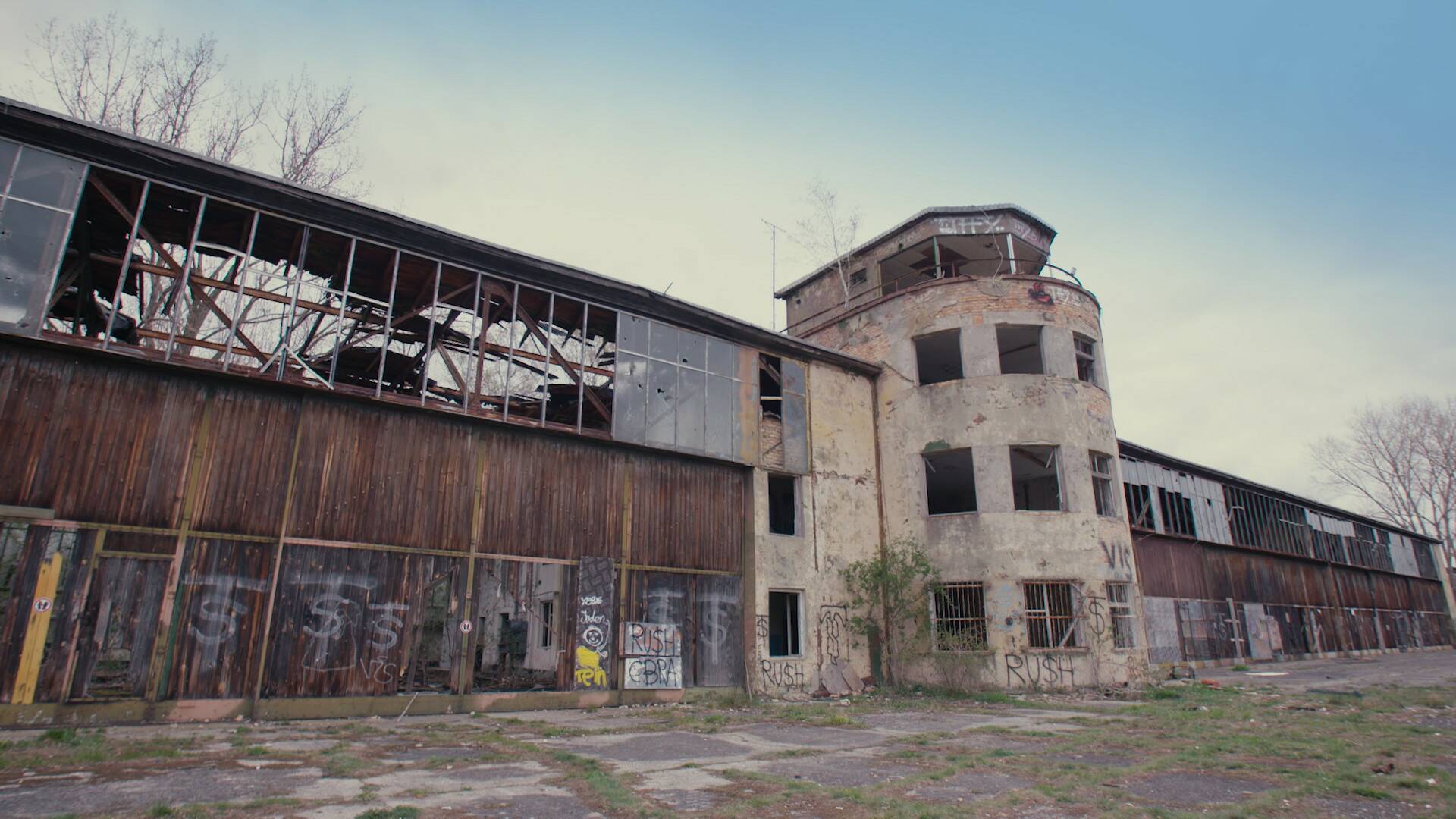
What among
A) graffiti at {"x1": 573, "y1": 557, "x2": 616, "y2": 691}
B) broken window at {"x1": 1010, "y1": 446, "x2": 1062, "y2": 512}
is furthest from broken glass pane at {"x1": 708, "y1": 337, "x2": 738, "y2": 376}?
broken window at {"x1": 1010, "y1": 446, "x2": 1062, "y2": 512}

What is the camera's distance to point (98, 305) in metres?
14.6

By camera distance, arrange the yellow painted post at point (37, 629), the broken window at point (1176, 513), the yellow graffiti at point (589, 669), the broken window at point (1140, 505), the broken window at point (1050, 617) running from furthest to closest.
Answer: the broken window at point (1176, 513), the broken window at point (1140, 505), the broken window at point (1050, 617), the yellow graffiti at point (589, 669), the yellow painted post at point (37, 629)

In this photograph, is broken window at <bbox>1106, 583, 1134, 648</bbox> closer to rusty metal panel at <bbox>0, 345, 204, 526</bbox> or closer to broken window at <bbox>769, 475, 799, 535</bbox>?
broken window at <bbox>769, 475, 799, 535</bbox>

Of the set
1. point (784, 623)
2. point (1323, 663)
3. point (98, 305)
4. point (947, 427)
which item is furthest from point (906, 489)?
point (1323, 663)

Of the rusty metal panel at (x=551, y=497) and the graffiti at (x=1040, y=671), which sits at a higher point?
the rusty metal panel at (x=551, y=497)

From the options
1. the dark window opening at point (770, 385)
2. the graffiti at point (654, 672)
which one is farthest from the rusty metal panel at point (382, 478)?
the dark window opening at point (770, 385)

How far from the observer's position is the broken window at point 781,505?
2087cm

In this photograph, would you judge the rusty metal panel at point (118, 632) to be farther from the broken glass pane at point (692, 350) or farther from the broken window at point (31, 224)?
the broken glass pane at point (692, 350)

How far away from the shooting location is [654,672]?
50.2ft

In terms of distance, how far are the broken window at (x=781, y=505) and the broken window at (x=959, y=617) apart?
4.20m

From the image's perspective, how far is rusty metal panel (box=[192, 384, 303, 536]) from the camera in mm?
11531

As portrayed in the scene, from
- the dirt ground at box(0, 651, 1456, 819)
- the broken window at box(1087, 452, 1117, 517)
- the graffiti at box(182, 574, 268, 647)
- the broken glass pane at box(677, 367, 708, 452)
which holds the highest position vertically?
the broken glass pane at box(677, 367, 708, 452)

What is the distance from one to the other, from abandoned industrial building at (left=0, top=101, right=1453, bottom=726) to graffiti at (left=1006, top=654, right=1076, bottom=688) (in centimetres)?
7

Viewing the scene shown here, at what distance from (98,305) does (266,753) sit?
11.0 m
